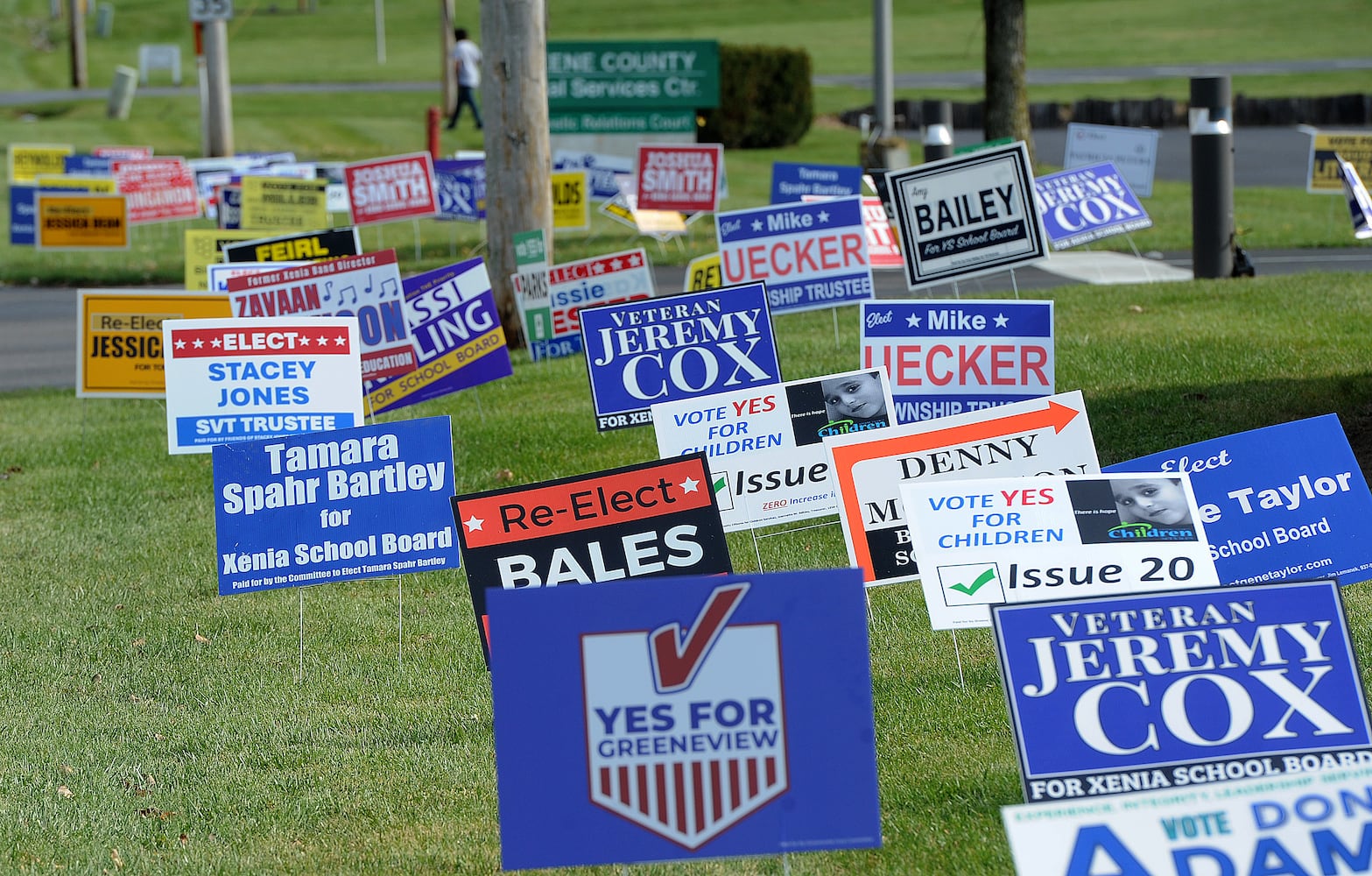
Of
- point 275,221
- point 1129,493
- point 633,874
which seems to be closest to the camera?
point 633,874

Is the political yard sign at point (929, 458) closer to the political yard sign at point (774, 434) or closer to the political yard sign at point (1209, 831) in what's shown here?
the political yard sign at point (774, 434)

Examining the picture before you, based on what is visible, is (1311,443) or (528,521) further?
Answer: (1311,443)

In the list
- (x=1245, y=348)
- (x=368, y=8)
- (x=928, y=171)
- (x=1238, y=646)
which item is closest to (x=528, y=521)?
(x=1238, y=646)

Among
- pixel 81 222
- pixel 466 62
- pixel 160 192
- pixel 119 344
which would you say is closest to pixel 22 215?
pixel 160 192

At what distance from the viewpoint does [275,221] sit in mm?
18938

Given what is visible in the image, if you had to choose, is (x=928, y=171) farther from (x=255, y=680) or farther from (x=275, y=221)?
(x=275, y=221)

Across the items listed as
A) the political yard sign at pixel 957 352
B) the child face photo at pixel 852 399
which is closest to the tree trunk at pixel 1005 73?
the political yard sign at pixel 957 352

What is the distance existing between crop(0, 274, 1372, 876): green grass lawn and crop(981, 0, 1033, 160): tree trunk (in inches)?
398

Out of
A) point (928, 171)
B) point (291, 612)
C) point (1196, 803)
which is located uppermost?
point (928, 171)

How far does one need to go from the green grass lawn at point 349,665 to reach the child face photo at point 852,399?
86cm

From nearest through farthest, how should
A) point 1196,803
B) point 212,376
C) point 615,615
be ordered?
point 1196,803 → point 615,615 → point 212,376

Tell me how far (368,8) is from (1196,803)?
88625 mm

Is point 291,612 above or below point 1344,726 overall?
above

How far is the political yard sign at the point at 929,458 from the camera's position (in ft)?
20.7
